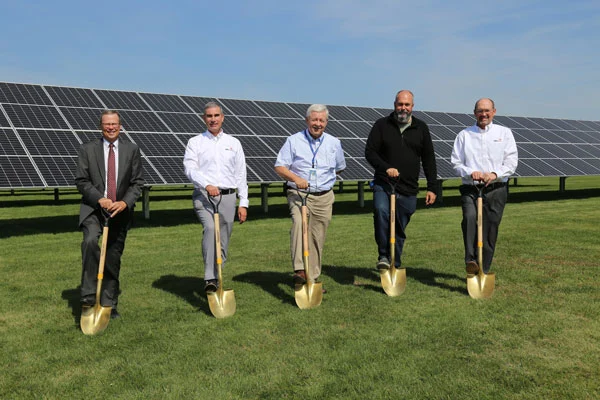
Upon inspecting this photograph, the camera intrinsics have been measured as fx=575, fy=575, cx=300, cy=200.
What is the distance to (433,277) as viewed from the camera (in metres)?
7.88

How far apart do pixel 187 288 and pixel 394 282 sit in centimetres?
269

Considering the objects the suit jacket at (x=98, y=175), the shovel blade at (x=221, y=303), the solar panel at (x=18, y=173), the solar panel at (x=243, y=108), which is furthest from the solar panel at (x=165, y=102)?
the shovel blade at (x=221, y=303)

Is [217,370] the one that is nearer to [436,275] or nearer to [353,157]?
[436,275]

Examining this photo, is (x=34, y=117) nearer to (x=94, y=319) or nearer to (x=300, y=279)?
(x=94, y=319)

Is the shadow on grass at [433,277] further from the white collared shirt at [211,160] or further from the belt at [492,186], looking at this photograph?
the white collared shirt at [211,160]

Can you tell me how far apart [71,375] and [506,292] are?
4.90 meters

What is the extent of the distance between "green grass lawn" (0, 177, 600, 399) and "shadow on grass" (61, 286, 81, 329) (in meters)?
0.02

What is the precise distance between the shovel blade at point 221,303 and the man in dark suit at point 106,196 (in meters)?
1.01

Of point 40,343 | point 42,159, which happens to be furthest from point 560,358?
point 42,159

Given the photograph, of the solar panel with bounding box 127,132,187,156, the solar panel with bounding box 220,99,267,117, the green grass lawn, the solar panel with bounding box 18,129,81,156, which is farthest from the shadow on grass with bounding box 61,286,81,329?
the solar panel with bounding box 220,99,267,117

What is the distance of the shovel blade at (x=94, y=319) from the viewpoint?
5.56 m

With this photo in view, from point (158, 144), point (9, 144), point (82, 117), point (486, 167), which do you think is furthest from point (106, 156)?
point (82, 117)

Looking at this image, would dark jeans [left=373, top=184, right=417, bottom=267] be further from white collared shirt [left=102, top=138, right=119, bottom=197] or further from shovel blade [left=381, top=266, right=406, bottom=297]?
white collared shirt [left=102, top=138, right=119, bottom=197]

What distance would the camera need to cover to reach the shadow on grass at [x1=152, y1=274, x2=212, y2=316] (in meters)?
6.73
